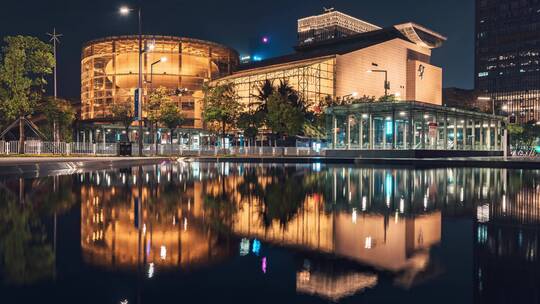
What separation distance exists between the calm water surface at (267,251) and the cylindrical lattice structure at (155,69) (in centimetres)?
9011

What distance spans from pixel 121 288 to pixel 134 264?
92 cm

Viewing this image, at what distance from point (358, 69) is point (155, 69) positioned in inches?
1624

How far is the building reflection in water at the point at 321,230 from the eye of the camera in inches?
205

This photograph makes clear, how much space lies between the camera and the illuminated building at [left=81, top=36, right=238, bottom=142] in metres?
99.5

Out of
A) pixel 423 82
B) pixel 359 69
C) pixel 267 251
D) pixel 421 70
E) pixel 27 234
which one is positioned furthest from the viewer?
pixel 423 82

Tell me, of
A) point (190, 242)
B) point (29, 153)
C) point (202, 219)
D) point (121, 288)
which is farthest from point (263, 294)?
point (29, 153)

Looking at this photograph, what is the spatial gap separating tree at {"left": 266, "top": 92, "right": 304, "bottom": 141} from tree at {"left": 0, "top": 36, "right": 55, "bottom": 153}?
2491 centimetres

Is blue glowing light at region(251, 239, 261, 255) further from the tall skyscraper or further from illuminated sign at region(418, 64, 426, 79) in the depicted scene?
the tall skyscraper

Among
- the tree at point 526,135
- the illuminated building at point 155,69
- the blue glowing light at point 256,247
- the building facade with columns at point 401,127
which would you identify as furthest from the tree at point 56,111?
the tree at point 526,135

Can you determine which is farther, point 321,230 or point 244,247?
point 321,230

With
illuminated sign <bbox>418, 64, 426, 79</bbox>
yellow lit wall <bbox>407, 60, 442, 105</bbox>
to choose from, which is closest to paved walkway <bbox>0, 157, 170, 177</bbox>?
yellow lit wall <bbox>407, 60, 442, 105</bbox>

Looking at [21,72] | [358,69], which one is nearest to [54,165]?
[21,72]

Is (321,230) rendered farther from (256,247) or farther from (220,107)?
(220,107)

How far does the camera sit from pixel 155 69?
10238cm
